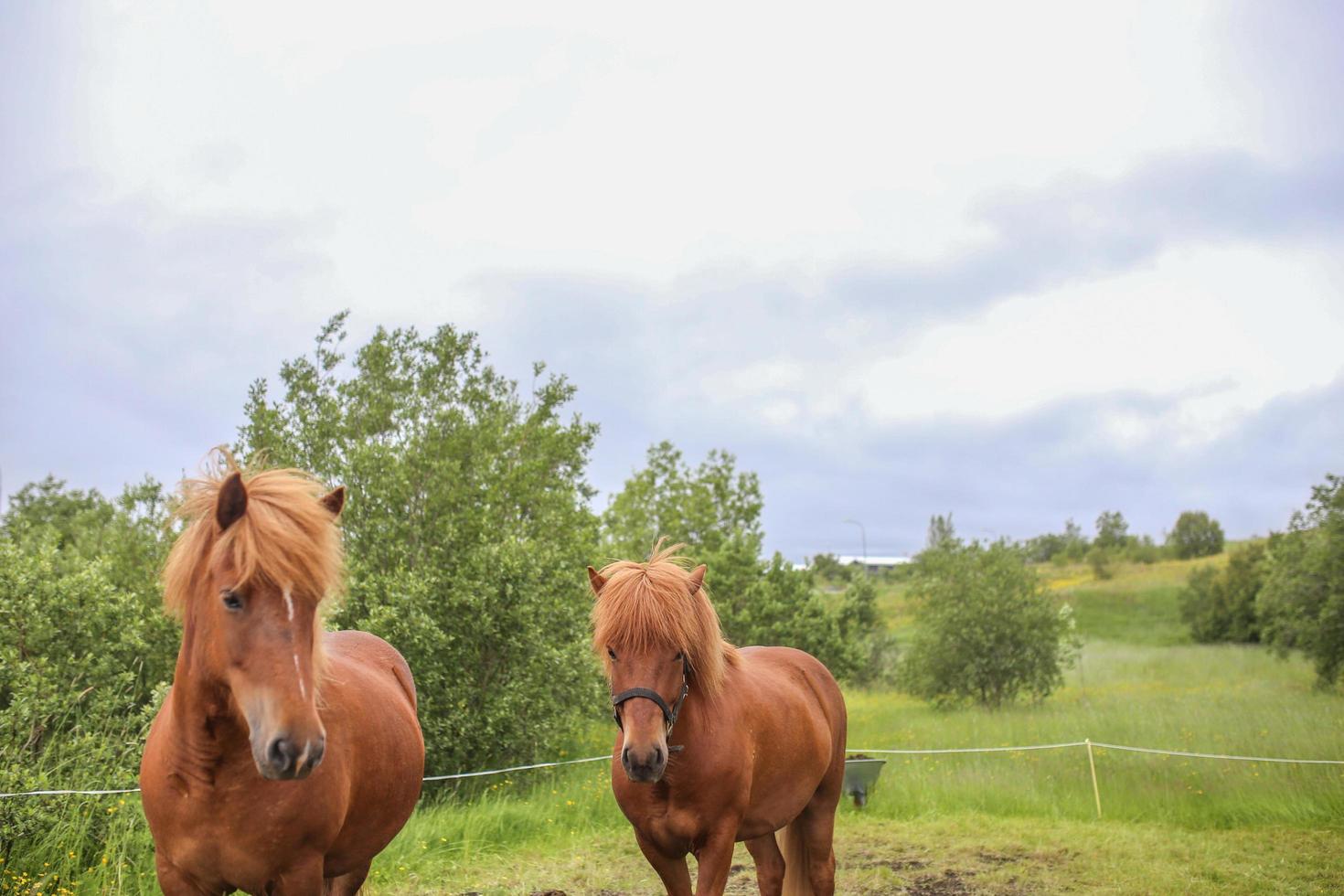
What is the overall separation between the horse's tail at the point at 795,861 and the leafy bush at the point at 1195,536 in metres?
67.2

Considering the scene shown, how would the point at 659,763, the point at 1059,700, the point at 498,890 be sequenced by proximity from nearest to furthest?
the point at 659,763 < the point at 498,890 < the point at 1059,700

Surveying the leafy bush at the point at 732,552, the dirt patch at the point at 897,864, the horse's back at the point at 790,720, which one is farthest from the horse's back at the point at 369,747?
the leafy bush at the point at 732,552

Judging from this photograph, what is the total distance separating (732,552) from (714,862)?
12746 millimetres

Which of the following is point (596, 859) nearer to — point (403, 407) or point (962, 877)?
point (962, 877)

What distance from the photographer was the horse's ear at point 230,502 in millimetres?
2770

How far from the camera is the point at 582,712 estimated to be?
1244 centimetres

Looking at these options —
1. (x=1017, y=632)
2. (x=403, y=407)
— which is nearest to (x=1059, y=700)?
(x=1017, y=632)

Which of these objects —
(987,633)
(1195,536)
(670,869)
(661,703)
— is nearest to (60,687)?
(670,869)

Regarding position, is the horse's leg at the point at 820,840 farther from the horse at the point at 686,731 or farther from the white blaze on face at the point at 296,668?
the white blaze on face at the point at 296,668

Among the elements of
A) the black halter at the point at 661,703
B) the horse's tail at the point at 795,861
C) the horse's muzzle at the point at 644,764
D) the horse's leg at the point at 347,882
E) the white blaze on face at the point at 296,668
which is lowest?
the horse's tail at the point at 795,861

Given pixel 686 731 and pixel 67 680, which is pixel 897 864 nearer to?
pixel 686 731

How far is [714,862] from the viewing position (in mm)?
4305

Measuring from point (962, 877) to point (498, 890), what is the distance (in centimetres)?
388

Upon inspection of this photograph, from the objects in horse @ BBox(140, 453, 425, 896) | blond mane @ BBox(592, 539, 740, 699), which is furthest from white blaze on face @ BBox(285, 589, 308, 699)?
blond mane @ BBox(592, 539, 740, 699)
